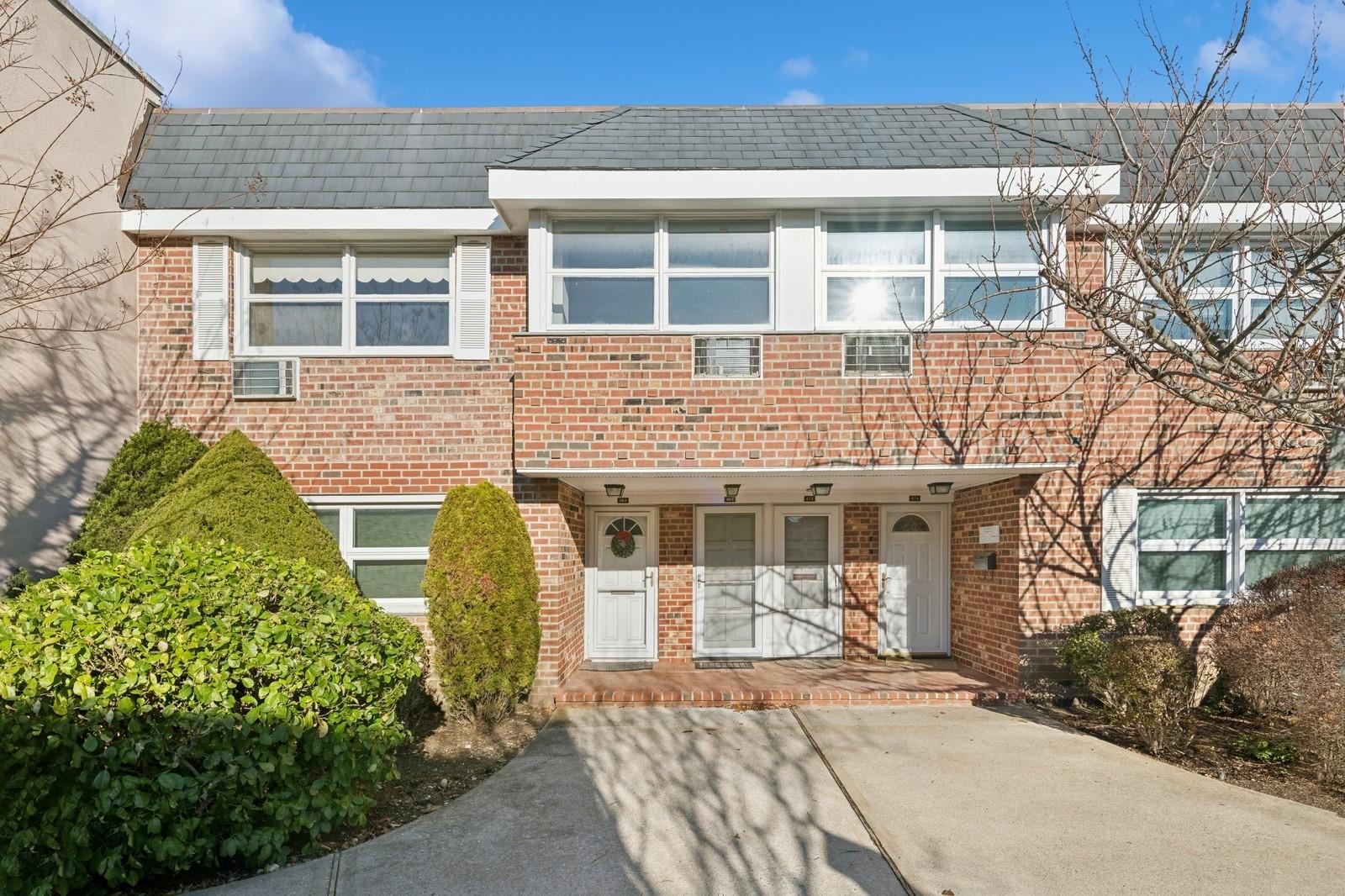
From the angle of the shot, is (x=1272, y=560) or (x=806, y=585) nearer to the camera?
(x=1272, y=560)

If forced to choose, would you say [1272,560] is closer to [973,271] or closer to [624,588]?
[973,271]

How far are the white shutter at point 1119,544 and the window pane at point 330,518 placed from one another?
782cm

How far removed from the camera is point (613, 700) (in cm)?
775

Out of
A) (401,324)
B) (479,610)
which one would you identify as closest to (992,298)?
(479,610)

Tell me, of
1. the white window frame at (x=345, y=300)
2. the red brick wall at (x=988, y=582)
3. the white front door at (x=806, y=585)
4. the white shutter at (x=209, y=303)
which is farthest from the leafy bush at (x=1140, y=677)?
the white shutter at (x=209, y=303)

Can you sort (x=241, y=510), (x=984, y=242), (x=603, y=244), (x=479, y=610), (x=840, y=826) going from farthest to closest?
1. (x=603, y=244)
2. (x=984, y=242)
3. (x=479, y=610)
4. (x=241, y=510)
5. (x=840, y=826)

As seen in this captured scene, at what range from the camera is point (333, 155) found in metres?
8.57

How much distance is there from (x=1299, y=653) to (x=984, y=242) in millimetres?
4258

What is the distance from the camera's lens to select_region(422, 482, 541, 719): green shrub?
6.88 metres

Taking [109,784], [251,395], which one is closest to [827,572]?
[251,395]

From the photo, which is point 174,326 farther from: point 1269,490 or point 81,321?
point 1269,490

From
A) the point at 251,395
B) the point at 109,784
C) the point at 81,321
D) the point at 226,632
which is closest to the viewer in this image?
the point at 109,784

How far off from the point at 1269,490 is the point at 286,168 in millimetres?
10813

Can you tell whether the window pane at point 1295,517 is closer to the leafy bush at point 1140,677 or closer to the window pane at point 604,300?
the leafy bush at point 1140,677
